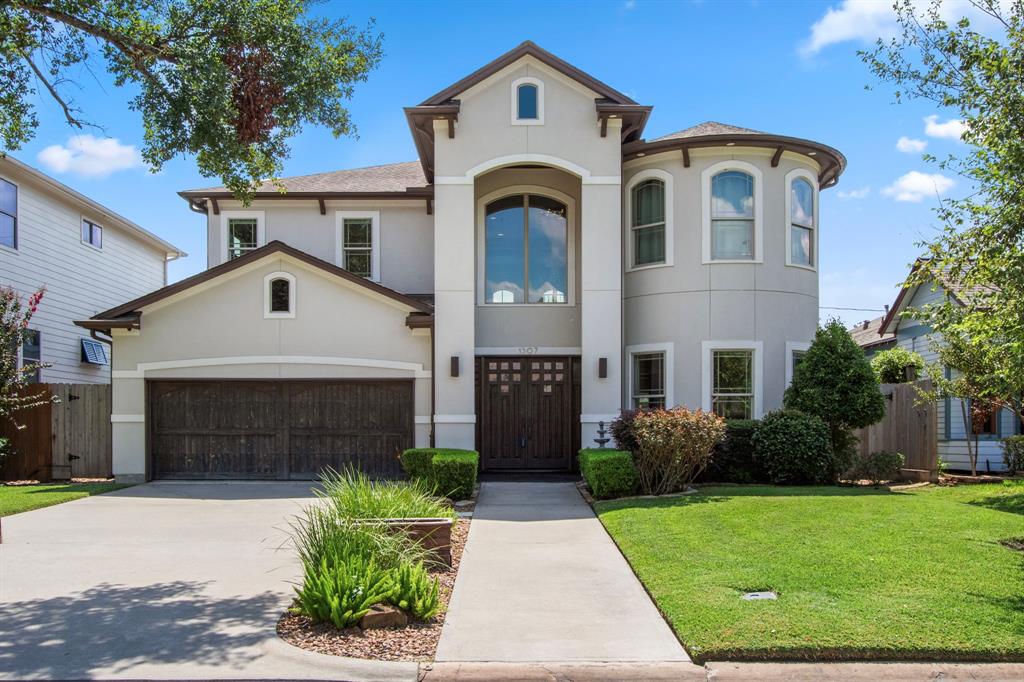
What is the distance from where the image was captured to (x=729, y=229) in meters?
15.8

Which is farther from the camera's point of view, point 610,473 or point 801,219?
point 801,219

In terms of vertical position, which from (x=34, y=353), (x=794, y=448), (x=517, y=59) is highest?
(x=517, y=59)

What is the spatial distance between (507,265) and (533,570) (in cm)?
920

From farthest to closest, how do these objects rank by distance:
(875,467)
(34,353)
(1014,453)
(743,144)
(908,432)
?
(34,353), (1014,453), (908,432), (743,144), (875,467)

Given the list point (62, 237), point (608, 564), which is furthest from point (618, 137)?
point (62, 237)

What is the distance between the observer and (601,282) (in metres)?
15.3

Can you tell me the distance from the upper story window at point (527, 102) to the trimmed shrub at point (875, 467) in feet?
28.8

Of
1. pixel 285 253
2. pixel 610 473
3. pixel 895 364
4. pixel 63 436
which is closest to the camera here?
pixel 610 473

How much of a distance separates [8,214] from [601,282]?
1383 centimetres

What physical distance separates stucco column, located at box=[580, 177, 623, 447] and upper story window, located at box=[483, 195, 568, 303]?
1.36 metres

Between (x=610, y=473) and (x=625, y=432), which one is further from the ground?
(x=625, y=432)

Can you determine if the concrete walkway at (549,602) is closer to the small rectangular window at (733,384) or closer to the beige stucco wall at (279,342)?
the beige stucco wall at (279,342)

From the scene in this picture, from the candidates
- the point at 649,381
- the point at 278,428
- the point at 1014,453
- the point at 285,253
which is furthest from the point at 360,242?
the point at 1014,453

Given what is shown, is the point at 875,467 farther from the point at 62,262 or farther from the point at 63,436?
the point at 62,262
